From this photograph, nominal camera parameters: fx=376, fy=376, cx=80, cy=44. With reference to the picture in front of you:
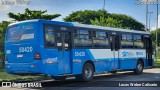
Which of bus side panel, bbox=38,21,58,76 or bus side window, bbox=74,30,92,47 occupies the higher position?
bus side window, bbox=74,30,92,47

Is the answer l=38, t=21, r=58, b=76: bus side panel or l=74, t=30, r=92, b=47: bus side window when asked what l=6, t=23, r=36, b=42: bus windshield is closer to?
l=38, t=21, r=58, b=76: bus side panel

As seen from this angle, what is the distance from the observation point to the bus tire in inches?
762

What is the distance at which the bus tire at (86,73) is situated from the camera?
19348 mm

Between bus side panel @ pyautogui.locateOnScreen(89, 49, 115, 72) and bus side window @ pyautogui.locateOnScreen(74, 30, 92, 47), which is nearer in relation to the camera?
bus side window @ pyautogui.locateOnScreen(74, 30, 92, 47)

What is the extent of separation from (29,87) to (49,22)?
309cm

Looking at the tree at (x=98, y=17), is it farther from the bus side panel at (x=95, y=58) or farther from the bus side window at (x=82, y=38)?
the bus side window at (x=82, y=38)

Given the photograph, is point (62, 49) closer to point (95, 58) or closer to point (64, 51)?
point (64, 51)

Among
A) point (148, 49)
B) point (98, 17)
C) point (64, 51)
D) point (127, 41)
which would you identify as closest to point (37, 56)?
point (64, 51)

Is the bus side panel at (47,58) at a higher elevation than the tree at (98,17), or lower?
lower

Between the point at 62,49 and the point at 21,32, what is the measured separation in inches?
82.7

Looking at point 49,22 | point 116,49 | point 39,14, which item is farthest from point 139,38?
point 39,14

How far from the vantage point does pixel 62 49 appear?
17891 millimetres

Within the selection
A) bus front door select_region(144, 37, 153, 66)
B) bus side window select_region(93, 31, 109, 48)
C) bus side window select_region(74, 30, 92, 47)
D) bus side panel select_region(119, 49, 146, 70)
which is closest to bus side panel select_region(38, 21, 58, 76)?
bus side window select_region(74, 30, 92, 47)

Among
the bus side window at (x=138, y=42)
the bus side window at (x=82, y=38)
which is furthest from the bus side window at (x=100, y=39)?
the bus side window at (x=138, y=42)
